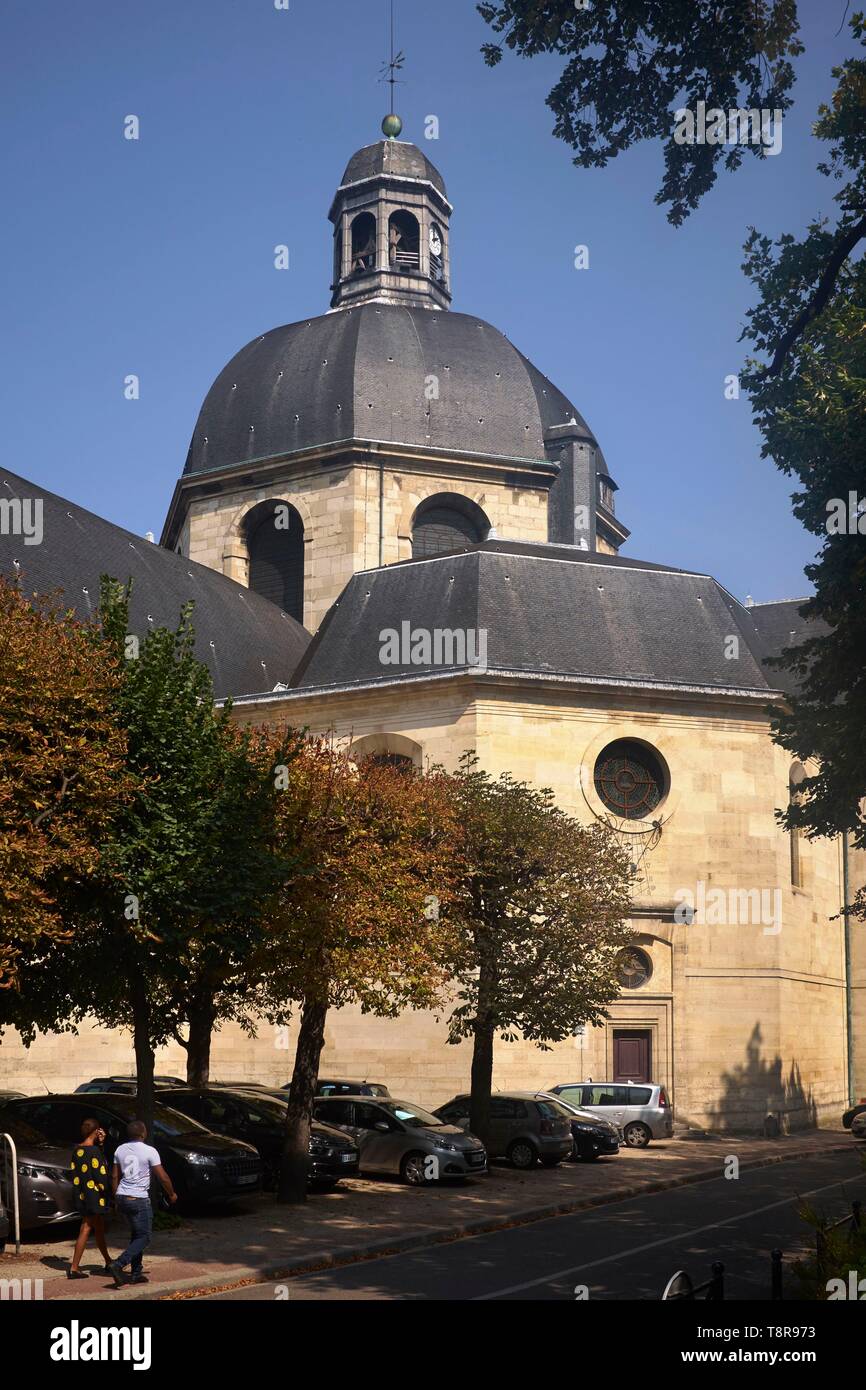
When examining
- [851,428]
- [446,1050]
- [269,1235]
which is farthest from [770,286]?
[446,1050]

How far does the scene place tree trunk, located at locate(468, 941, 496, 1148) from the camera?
25422 millimetres

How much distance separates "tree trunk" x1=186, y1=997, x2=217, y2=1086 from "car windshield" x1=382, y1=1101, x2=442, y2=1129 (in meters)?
3.39

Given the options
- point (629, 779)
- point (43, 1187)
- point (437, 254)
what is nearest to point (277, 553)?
point (437, 254)

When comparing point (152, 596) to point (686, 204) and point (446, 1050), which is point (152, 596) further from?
point (686, 204)

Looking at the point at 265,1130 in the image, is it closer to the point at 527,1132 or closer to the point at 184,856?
the point at 527,1132

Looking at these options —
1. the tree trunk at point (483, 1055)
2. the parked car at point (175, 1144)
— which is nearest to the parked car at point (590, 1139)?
the tree trunk at point (483, 1055)

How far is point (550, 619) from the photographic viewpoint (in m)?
35.7

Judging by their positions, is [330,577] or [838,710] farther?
[330,577]

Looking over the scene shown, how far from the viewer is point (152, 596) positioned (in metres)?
37.5

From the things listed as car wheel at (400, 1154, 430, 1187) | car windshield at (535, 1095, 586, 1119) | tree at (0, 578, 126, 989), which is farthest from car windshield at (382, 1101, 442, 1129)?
tree at (0, 578, 126, 989)

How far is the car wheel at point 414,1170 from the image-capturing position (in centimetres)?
2278

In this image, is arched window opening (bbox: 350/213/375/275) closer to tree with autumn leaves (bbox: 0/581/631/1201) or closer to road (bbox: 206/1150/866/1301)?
tree with autumn leaves (bbox: 0/581/631/1201)

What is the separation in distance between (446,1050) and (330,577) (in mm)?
16036

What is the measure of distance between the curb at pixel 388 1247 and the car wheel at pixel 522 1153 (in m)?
2.71
